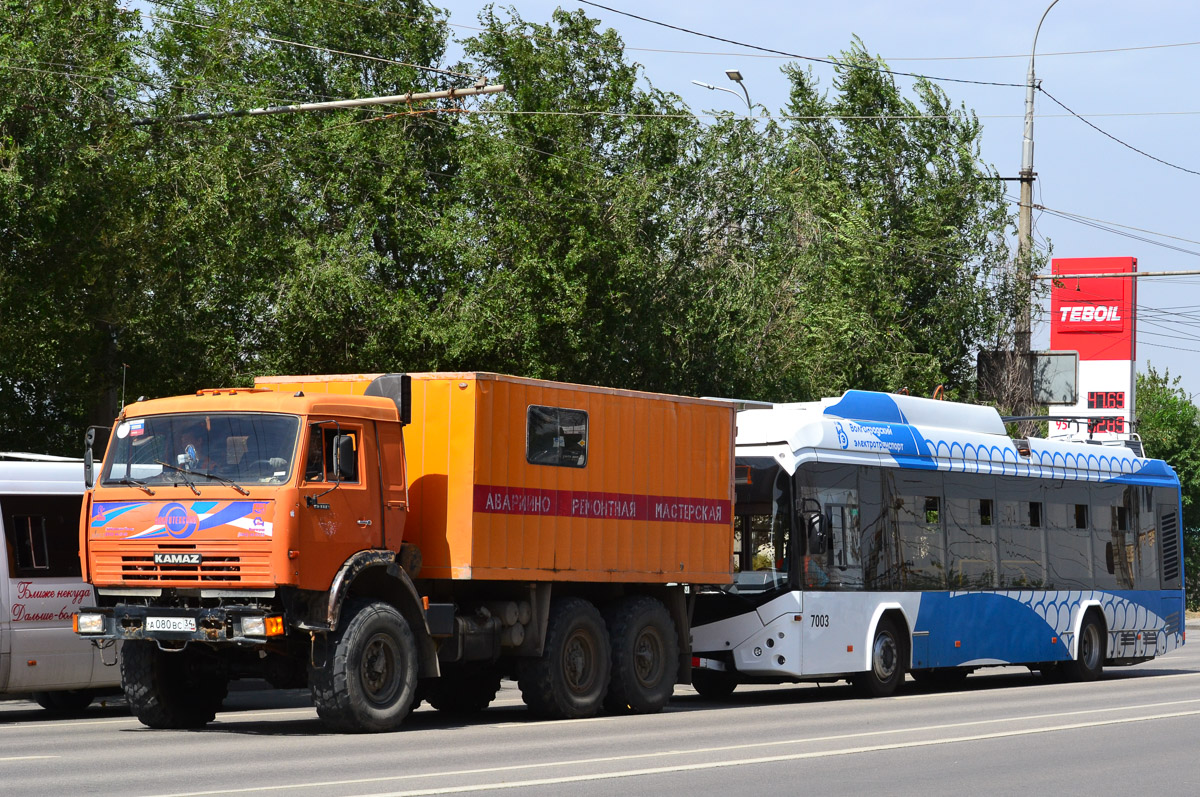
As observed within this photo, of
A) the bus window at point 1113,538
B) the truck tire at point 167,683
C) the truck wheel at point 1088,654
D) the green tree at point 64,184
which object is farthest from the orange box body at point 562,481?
the bus window at point 1113,538

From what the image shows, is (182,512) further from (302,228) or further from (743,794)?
(302,228)

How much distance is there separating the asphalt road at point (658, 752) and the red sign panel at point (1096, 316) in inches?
1157

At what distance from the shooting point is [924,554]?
20641 millimetres

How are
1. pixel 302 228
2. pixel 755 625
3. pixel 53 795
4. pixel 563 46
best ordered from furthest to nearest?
pixel 563 46
pixel 302 228
pixel 755 625
pixel 53 795

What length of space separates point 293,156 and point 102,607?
16515mm

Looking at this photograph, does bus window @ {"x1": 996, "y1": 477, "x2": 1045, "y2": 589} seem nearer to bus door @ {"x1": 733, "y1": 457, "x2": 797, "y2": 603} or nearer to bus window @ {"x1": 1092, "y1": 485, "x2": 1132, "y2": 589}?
bus window @ {"x1": 1092, "y1": 485, "x2": 1132, "y2": 589}

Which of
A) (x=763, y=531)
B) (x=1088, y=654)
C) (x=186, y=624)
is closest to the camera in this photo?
(x=186, y=624)

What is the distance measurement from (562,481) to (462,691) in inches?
113

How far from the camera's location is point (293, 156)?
97.6 ft

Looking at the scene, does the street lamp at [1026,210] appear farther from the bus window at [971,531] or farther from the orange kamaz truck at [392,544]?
the orange kamaz truck at [392,544]

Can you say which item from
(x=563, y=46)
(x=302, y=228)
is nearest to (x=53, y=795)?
(x=302, y=228)

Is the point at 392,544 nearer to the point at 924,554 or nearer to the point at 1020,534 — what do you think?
the point at 924,554

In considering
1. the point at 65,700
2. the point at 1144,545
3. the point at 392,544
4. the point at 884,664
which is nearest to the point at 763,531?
the point at 884,664

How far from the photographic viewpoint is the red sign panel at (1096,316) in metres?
46.8
